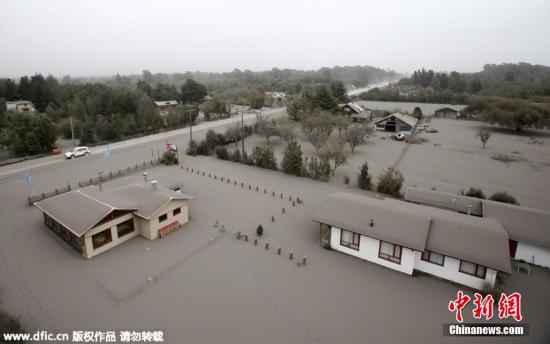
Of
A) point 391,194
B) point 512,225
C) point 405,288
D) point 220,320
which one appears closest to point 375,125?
point 391,194

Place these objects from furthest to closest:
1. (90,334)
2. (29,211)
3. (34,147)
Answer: (34,147)
(29,211)
(90,334)

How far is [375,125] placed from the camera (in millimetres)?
49188

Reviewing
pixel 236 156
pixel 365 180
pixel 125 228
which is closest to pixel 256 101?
pixel 236 156

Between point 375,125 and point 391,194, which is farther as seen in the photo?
point 375,125

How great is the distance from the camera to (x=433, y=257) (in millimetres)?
13328

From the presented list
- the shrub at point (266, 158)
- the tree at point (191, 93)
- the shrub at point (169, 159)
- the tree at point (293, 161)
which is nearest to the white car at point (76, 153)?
the shrub at point (169, 159)

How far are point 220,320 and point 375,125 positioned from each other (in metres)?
44.8

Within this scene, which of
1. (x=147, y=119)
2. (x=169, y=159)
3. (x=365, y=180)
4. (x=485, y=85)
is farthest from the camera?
(x=485, y=85)

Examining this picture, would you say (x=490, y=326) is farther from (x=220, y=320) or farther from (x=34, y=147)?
(x=34, y=147)

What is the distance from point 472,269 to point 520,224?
4.71 meters

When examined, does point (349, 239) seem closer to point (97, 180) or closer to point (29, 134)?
point (97, 180)

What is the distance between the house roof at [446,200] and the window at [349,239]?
589 centimetres

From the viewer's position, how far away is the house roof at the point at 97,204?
14.6m

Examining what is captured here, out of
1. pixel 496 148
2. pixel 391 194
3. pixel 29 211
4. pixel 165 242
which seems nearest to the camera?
pixel 165 242
